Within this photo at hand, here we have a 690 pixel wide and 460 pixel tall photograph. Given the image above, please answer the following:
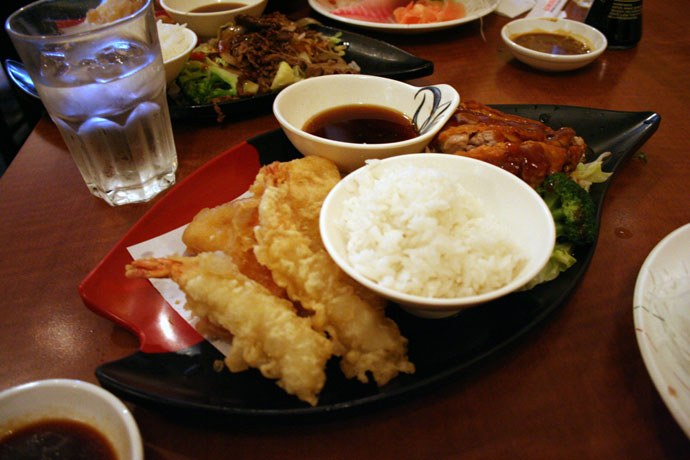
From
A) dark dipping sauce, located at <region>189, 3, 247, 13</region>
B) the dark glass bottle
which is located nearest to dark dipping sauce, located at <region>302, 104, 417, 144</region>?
dark dipping sauce, located at <region>189, 3, 247, 13</region>

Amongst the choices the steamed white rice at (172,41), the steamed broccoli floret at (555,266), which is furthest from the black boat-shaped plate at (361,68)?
the steamed broccoli floret at (555,266)

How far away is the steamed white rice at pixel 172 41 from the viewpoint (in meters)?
2.66

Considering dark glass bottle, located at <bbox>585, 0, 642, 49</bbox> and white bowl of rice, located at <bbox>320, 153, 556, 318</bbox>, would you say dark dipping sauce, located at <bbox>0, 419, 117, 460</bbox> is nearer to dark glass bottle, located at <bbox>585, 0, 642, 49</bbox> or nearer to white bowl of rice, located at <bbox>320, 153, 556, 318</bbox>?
white bowl of rice, located at <bbox>320, 153, 556, 318</bbox>

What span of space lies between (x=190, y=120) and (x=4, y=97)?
3.41 meters

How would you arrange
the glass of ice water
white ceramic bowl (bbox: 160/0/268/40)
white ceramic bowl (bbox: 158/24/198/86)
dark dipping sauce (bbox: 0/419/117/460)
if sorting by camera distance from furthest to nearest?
white ceramic bowl (bbox: 160/0/268/40) < white ceramic bowl (bbox: 158/24/198/86) < the glass of ice water < dark dipping sauce (bbox: 0/419/117/460)

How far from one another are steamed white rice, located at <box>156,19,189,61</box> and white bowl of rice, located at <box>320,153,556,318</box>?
1696 mm

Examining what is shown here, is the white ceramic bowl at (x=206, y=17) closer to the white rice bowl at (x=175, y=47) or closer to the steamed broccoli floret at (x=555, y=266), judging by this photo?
the white rice bowl at (x=175, y=47)

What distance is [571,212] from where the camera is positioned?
1.69 metres

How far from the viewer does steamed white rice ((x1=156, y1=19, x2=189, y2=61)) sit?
8.74 ft

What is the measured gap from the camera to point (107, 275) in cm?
158

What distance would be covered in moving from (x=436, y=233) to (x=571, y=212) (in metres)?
0.63

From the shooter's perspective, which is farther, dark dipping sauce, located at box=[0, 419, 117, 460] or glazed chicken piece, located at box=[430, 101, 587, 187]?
glazed chicken piece, located at box=[430, 101, 587, 187]

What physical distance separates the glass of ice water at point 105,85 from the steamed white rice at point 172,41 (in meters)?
0.65

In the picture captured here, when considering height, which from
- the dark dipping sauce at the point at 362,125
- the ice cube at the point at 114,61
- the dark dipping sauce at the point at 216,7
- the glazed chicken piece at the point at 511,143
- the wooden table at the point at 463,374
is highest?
the ice cube at the point at 114,61
